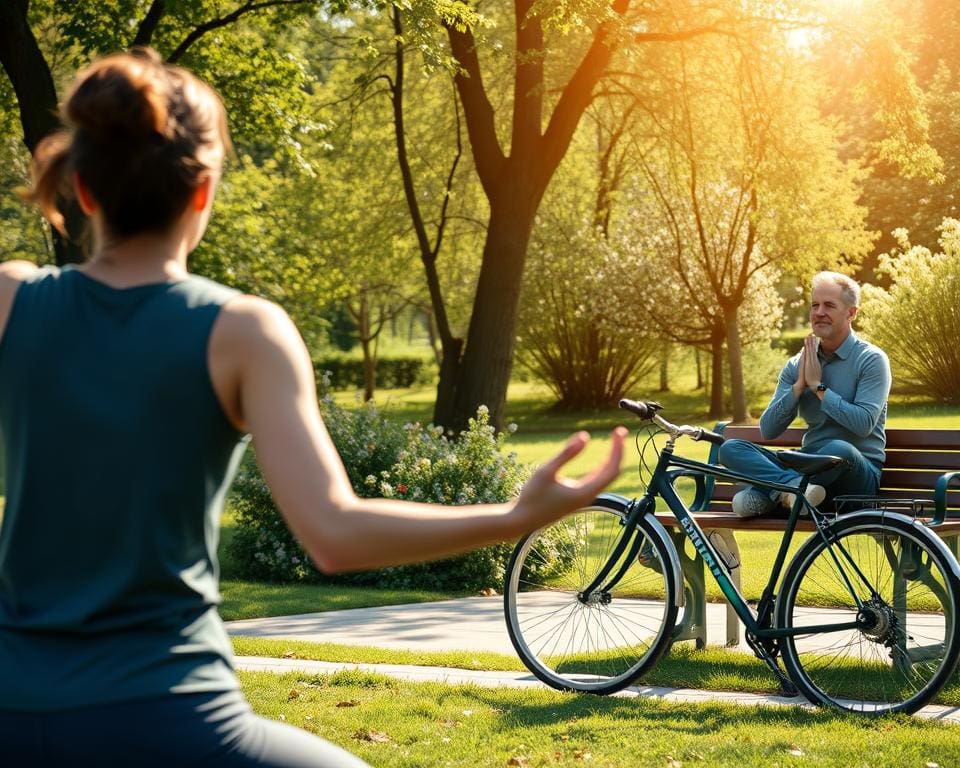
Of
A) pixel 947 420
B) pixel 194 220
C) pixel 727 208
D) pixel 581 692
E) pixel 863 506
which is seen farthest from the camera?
pixel 727 208

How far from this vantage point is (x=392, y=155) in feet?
107

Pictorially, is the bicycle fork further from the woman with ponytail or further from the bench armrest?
the woman with ponytail

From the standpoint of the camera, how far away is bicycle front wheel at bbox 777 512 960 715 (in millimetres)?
5566

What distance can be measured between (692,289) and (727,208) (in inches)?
83.6

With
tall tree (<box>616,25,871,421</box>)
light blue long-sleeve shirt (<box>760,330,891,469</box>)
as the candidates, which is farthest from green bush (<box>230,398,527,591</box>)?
tall tree (<box>616,25,871,421</box>)

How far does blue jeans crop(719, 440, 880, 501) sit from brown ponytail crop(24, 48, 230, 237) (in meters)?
4.85

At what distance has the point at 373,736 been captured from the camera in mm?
5324

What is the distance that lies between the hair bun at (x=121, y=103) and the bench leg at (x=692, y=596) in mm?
5584

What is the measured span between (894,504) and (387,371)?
52486 mm

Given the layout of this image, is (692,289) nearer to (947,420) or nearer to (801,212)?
(801,212)

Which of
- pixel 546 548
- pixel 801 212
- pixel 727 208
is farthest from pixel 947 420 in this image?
pixel 546 548

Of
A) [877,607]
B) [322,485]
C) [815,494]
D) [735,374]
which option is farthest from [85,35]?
[735,374]

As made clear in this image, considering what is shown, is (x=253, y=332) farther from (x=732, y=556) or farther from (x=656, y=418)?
(x=732, y=556)

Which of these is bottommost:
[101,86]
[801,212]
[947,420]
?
[947,420]
